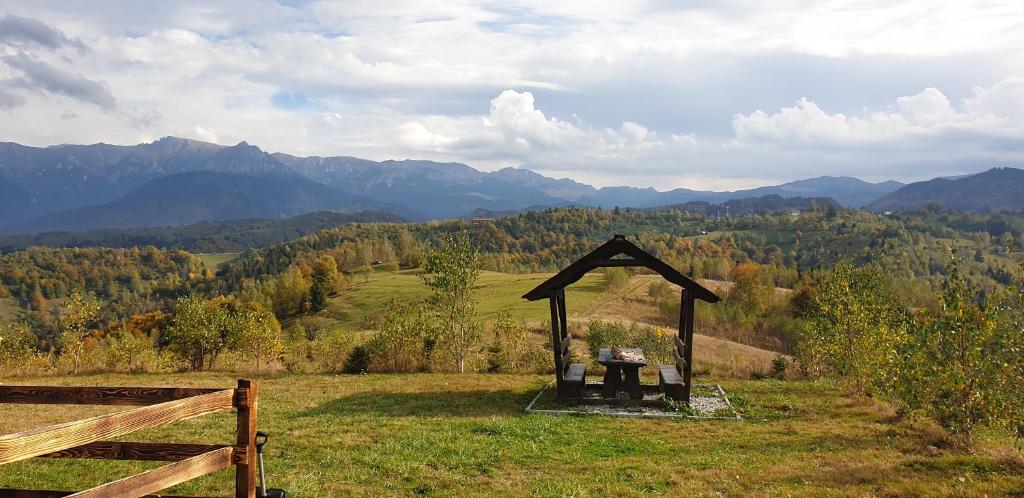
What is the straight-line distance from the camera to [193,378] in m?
24.0

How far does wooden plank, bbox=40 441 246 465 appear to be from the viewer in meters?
6.22

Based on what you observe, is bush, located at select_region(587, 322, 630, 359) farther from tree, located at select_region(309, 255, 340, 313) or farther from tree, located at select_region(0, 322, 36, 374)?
tree, located at select_region(309, 255, 340, 313)

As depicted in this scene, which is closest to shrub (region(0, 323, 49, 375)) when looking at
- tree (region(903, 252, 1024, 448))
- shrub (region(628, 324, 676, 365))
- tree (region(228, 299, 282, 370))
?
tree (region(228, 299, 282, 370))

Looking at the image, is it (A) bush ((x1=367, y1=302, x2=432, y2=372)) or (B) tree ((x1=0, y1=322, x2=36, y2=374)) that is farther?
(B) tree ((x1=0, y1=322, x2=36, y2=374))

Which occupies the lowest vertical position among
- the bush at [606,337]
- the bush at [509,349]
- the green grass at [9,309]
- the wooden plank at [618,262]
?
the green grass at [9,309]

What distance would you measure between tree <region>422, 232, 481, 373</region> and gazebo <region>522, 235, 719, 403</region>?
990 cm

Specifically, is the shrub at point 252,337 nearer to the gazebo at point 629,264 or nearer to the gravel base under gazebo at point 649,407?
the gazebo at point 629,264

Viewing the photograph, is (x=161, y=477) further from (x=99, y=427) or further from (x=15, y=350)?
(x=15, y=350)

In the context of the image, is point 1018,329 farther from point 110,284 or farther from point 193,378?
point 110,284

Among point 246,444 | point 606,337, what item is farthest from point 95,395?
point 606,337

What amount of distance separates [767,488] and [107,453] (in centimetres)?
947

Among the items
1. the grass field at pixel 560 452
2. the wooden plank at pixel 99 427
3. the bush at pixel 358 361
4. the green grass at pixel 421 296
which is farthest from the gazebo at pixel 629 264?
the green grass at pixel 421 296

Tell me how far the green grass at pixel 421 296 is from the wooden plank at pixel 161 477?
63.6 meters

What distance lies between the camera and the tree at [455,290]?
28.2m
